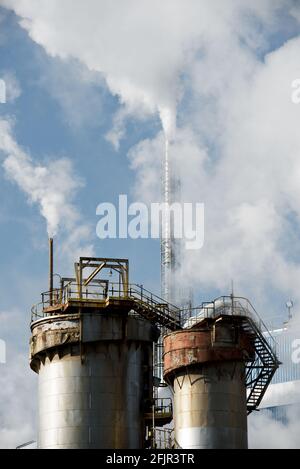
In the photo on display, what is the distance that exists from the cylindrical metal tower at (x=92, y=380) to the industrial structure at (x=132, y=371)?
6 cm

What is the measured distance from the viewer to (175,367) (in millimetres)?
52656

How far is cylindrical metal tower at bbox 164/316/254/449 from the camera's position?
5075 centimetres

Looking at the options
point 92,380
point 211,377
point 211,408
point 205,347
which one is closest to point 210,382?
point 211,377

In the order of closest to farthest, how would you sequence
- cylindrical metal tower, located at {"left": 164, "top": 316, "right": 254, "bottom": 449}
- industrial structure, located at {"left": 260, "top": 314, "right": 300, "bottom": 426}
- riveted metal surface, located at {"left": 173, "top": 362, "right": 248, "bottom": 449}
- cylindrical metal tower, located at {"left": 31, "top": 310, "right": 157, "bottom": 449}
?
riveted metal surface, located at {"left": 173, "top": 362, "right": 248, "bottom": 449}, cylindrical metal tower, located at {"left": 164, "top": 316, "right": 254, "bottom": 449}, cylindrical metal tower, located at {"left": 31, "top": 310, "right": 157, "bottom": 449}, industrial structure, located at {"left": 260, "top": 314, "right": 300, "bottom": 426}

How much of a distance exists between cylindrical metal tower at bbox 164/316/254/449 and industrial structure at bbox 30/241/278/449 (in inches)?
2.1

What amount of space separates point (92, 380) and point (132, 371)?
102 inches

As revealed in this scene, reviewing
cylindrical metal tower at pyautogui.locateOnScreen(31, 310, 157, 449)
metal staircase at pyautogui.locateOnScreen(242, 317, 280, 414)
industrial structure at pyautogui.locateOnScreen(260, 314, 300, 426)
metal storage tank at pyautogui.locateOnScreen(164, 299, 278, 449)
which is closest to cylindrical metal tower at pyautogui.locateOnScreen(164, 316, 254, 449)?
metal storage tank at pyautogui.locateOnScreen(164, 299, 278, 449)

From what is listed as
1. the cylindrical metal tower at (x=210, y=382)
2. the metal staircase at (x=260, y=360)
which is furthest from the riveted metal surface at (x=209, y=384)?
the metal staircase at (x=260, y=360)

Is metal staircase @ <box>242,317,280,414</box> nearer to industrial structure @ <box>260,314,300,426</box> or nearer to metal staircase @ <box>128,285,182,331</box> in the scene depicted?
metal staircase @ <box>128,285,182,331</box>

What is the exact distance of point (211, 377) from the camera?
51.6 metres

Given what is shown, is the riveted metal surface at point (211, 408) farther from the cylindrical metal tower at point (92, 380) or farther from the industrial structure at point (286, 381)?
the industrial structure at point (286, 381)

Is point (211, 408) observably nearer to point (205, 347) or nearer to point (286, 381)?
point (205, 347)

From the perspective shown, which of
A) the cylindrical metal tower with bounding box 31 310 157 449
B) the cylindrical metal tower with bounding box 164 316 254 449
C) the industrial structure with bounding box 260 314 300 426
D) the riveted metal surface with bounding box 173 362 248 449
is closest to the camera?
the riveted metal surface with bounding box 173 362 248 449

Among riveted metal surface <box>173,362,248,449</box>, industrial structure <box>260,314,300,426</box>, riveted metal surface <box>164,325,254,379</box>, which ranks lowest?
riveted metal surface <box>173,362,248,449</box>
